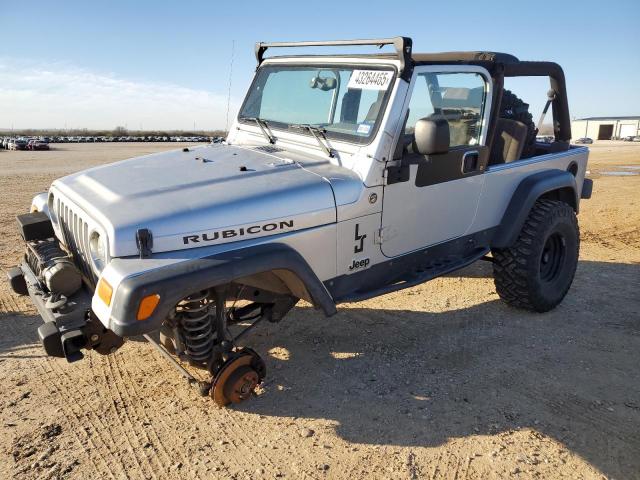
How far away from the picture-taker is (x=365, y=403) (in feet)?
10.9

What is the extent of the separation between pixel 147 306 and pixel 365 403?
5.37ft

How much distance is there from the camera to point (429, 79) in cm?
363

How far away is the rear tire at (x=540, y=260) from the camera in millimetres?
4469

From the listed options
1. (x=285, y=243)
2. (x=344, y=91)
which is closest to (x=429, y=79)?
(x=344, y=91)

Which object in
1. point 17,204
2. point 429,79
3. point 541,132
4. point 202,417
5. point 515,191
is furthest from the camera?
point 17,204

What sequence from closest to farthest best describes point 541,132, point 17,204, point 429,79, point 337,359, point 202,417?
1. point 202,417
2. point 429,79
3. point 337,359
4. point 541,132
5. point 17,204

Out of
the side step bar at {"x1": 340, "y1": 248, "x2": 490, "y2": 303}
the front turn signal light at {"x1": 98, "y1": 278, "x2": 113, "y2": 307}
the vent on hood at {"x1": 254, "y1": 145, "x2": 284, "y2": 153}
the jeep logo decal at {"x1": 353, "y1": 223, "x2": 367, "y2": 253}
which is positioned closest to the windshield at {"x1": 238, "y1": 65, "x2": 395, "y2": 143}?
the vent on hood at {"x1": 254, "y1": 145, "x2": 284, "y2": 153}

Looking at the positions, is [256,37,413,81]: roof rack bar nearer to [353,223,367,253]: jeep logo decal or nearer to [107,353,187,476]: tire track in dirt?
[353,223,367,253]: jeep logo decal

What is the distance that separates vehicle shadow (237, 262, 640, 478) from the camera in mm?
3080

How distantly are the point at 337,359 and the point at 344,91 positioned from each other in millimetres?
2040

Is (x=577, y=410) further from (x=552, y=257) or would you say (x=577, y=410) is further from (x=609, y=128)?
(x=609, y=128)

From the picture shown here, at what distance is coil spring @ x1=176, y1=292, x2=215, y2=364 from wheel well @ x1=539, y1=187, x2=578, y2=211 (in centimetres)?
353

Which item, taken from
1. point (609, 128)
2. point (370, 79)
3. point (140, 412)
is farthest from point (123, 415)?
point (609, 128)

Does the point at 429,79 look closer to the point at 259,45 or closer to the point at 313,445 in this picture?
the point at 259,45
